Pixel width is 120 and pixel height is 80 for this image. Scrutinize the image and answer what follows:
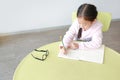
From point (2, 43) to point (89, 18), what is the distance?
4.97 ft

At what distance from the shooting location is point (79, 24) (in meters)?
1.60

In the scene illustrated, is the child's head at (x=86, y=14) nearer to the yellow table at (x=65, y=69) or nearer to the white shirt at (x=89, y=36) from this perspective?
the white shirt at (x=89, y=36)

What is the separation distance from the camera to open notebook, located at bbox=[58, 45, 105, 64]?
136 cm

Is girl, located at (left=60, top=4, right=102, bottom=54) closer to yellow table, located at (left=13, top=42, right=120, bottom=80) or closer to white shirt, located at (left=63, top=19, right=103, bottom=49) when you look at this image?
white shirt, located at (left=63, top=19, right=103, bottom=49)

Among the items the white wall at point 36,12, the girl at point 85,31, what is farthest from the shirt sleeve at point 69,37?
the white wall at point 36,12

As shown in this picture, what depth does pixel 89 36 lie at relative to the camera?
161cm

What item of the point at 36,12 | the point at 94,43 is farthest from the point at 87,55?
the point at 36,12

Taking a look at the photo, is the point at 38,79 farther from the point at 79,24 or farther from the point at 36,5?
the point at 36,5

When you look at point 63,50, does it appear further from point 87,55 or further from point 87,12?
point 87,12

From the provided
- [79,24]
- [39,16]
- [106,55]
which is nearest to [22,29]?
[39,16]

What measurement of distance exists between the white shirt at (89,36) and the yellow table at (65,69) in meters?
0.14

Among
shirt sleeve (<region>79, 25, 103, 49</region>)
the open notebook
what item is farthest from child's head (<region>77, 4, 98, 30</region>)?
the open notebook

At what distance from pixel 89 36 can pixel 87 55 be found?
0.86 feet

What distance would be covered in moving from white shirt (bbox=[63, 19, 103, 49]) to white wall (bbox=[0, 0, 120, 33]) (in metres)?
1.18
